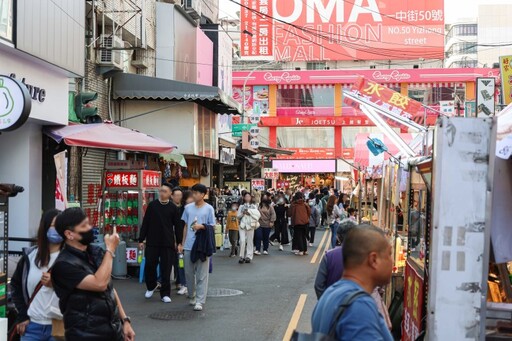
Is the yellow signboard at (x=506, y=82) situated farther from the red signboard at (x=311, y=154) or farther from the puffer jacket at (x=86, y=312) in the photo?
the red signboard at (x=311, y=154)

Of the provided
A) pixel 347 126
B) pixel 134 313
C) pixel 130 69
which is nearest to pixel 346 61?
pixel 347 126

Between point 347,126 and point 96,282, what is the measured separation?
163 ft

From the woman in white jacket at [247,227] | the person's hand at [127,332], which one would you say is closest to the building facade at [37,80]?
the woman in white jacket at [247,227]

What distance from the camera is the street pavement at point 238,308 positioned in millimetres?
9047

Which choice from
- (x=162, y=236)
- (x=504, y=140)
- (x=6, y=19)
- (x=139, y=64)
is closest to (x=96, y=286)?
(x=504, y=140)

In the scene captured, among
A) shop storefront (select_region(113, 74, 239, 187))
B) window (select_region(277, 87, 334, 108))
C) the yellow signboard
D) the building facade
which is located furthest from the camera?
window (select_region(277, 87, 334, 108))

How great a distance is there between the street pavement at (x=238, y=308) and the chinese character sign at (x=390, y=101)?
366cm

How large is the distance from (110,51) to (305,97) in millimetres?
37292

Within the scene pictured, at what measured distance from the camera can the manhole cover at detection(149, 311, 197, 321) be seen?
9.91 metres

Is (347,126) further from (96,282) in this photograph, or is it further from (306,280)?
(96,282)

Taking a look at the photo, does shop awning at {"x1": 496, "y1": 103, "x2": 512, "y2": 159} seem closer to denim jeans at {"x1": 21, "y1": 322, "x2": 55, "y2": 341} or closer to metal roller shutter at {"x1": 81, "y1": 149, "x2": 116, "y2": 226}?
denim jeans at {"x1": 21, "y1": 322, "x2": 55, "y2": 341}

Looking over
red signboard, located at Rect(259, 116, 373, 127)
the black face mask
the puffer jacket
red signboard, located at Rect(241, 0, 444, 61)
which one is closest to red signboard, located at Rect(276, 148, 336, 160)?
red signboard, located at Rect(259, 116, 373, 127)

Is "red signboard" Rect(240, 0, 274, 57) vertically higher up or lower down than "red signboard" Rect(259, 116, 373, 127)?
higher up

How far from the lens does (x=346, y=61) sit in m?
58.0
